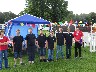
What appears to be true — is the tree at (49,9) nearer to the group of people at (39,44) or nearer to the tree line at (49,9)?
the tree line at (49,9)

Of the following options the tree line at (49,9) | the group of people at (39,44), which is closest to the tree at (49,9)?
the tree line at (49,9)

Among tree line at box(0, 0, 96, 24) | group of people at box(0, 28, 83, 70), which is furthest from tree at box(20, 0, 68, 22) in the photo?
group of people at box(0, 28, 83, 70)

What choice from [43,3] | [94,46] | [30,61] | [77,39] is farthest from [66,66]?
[43,3]

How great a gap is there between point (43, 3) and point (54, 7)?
318 cm

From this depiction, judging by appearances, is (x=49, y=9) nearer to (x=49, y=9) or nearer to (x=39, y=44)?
(x=49, y=9)

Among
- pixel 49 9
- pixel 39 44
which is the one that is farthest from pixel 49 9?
pixel 39 44

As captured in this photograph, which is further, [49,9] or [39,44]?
[49,9]

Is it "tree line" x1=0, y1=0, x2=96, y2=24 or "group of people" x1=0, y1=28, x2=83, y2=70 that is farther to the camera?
"tree line" x1=0, y1=0, x2=96, y2=24

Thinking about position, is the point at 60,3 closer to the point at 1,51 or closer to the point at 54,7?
the point at 54,7

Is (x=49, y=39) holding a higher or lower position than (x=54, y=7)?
lower

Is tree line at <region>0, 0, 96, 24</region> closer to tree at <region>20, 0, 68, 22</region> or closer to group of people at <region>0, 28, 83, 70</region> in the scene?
tree at <region>20, 0, 68, 22</region>

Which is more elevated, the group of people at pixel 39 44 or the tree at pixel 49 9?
the tree at pixel 49 9

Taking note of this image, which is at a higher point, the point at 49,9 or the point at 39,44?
the point at 49,9

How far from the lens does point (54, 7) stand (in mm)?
72000
